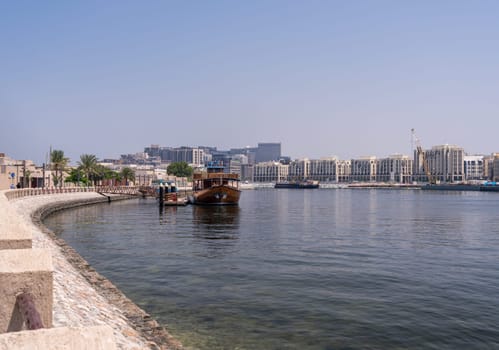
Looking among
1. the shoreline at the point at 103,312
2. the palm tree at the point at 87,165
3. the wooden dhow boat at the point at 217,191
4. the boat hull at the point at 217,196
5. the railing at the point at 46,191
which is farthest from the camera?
the palm tree at the point at 87,165

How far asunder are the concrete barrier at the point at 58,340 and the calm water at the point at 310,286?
32.9ft

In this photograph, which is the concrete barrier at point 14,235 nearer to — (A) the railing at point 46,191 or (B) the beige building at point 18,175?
(A) the railing at point 46,191

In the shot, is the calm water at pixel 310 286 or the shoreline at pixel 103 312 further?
the calm water at pixel 310 286

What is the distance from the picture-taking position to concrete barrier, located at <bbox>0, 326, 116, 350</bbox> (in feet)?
11.3

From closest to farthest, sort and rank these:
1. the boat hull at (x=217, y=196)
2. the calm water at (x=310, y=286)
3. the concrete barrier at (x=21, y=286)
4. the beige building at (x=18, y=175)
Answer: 1. the concrete barrier at (x=21, y=286)
2. the calm water at (x=310, y=286)
3. the beige building at (x=18, y=175)
4. the boat hull at (x=217, y=196)

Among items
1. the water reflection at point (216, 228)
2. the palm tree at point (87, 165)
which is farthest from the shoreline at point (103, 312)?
the palm tree at point (87, 165)

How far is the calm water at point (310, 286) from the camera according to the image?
14.3m

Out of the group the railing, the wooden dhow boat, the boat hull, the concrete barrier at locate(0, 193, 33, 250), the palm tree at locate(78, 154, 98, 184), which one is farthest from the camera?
the palm tree at locate(78, 154, 98, 184)

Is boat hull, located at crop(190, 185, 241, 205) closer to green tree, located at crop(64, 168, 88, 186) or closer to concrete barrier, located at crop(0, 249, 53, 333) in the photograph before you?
green tree, located at crop(64, 168, 88, 186)

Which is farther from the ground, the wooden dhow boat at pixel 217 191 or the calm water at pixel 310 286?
the wooden dhow boat at pixel 217 191

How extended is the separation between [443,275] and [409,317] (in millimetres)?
8510

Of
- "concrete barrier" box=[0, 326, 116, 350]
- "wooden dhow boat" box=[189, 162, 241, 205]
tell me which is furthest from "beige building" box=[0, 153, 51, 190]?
"concrete barrier" box=[0, 326, 116, 350]

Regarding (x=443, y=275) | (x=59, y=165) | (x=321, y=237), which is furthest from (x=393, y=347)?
(x=59, y=165)

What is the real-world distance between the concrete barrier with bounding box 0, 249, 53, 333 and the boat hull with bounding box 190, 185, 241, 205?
76271 mm
